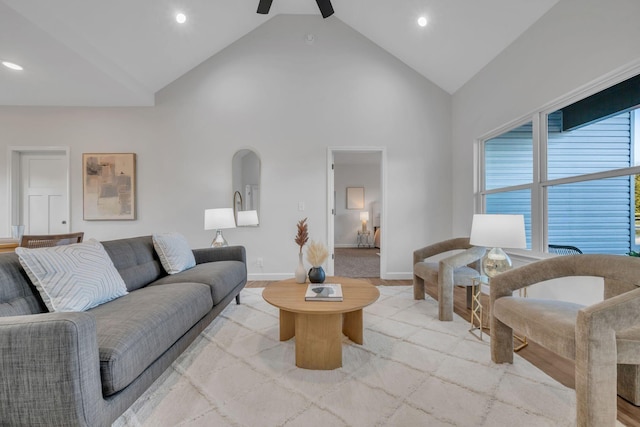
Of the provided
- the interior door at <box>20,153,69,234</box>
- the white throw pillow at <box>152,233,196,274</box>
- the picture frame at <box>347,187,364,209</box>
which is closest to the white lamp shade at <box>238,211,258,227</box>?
the white throw pillow at <box>152,233,196,274</box>

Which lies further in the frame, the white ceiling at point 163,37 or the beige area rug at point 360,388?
the white ceiling at point 163,37

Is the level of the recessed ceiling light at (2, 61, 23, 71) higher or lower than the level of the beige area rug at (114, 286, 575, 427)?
higher

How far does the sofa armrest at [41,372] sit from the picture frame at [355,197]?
24.1 ft

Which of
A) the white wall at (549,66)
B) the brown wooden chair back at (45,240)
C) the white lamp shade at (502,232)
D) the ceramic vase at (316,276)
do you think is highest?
the white wall at (549,66)

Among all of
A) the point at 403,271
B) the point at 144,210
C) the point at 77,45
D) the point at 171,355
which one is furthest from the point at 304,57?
the point at 171,355

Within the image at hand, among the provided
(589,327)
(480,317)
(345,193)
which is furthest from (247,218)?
(345,193)

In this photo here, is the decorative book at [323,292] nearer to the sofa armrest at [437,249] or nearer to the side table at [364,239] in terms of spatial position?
the sofa armrest at [437,249]

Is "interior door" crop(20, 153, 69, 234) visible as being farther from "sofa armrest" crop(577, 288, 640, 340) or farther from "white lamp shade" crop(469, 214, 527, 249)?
"sofa armrest" crop(577, 288, 640, 340)

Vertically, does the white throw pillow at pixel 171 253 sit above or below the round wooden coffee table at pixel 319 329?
above

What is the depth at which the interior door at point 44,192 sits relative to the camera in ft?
13.1

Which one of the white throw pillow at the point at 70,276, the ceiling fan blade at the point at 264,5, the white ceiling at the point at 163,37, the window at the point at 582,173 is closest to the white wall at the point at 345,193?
the white ceiling at the point at 163,37

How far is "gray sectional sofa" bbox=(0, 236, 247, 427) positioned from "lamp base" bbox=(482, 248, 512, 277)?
7.10 feet

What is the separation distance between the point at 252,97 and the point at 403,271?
3318 mm

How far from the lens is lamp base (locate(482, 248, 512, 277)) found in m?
2.16
